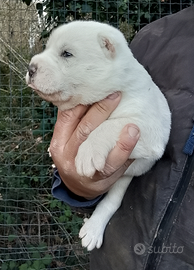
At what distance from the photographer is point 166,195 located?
1495 mm

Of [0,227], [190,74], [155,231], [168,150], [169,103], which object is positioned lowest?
[0,227]

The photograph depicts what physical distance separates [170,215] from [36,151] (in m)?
2.52

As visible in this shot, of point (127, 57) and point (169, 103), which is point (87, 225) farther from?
point (127, 57)

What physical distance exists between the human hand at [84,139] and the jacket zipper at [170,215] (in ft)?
0.80

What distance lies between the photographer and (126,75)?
1.58 metres

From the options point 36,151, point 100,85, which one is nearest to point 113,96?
point 100,85

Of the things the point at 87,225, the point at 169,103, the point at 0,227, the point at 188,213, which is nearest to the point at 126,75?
the point at 169,103

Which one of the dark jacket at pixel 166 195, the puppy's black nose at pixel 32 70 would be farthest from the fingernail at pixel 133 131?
the puppy's black nose at pixel 32 70

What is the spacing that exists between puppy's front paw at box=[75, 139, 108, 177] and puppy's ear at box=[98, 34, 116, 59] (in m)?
0.41

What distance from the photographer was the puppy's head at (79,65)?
4.81 ft

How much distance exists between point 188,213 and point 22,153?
2410 mm

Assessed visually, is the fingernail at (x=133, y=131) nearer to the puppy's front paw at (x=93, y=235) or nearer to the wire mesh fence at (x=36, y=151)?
the puppy's front paw at (x=93, y=235)

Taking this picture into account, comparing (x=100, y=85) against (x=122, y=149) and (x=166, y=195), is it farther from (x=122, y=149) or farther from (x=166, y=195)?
(x=166, y=195)

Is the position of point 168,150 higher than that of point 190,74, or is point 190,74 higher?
point 190,74
